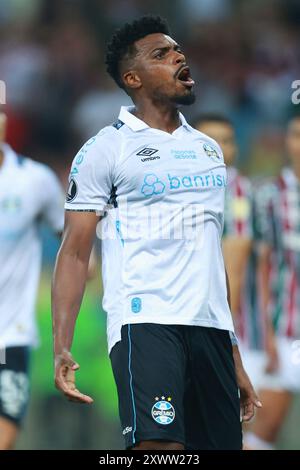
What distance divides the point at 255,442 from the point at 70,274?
14.0 feet

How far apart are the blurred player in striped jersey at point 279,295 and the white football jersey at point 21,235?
6.38 feet

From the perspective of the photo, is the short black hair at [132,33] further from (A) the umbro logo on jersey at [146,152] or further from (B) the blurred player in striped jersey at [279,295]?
(B) the blurred player in striped jersey at [279,295]

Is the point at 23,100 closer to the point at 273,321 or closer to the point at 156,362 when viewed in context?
the point at 273,321

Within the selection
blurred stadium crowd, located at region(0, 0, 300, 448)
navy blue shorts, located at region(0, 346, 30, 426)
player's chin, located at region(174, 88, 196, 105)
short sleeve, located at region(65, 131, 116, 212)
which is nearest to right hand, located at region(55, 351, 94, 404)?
short sleeve, located at region(65, 131, 116, 212)

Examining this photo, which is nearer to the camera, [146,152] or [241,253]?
[146,152]

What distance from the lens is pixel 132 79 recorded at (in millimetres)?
5605

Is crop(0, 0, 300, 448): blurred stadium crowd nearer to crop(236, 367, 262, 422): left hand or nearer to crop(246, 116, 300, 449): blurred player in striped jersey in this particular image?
crop(246, 116, 300, 449): blurred player in striped jersey

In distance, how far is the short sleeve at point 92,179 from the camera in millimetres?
5227

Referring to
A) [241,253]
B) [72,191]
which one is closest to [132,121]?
[72,191]

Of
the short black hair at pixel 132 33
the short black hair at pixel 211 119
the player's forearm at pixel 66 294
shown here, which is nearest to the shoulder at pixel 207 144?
the short black hair at pixel 132 33

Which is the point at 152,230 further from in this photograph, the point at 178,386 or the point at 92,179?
the point at 178,386

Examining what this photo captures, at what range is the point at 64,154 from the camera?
12172mm

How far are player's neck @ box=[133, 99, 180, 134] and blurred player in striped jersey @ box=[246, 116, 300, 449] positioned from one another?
357 centimetres
